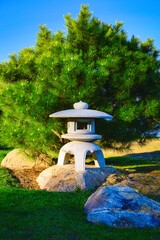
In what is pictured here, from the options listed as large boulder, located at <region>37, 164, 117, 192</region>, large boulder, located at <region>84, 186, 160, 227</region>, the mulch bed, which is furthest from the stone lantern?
large boulder, located at <region>84, 186, 160, 227</region>

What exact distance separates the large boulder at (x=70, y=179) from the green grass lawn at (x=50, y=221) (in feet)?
2.29

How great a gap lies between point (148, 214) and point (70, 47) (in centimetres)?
557

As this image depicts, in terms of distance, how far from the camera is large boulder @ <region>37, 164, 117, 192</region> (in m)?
5.16

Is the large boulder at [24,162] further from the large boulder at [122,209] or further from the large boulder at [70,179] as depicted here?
the large boulder at [122,209]

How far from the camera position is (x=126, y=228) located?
9.84 feet

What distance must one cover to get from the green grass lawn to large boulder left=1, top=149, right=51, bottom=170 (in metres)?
3.21

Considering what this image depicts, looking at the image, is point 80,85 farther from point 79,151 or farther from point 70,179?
point 70,179

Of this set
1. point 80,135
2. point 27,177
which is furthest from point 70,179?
point 27,177

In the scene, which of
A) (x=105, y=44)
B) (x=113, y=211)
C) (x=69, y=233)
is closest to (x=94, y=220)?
(x=113, y=211)

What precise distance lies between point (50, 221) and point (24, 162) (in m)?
4.99

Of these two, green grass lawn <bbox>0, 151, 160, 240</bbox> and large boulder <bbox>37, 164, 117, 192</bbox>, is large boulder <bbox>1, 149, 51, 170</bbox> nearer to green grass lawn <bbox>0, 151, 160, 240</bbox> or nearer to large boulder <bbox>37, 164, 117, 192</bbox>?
large boulder <bbox>37, 164, 117, 192</bbox>

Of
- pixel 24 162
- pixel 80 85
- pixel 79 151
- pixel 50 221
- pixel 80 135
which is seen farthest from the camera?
pixel 24 162

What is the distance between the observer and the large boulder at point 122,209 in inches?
122

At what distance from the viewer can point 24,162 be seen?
7.88 m
